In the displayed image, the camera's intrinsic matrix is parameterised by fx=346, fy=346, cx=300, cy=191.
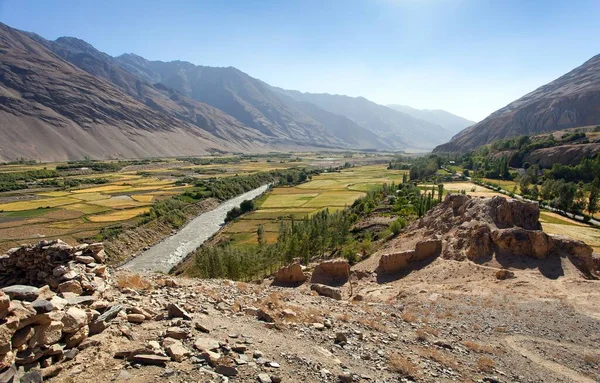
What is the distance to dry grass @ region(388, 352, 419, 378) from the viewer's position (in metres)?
11.9

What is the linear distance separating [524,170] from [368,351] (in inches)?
5397

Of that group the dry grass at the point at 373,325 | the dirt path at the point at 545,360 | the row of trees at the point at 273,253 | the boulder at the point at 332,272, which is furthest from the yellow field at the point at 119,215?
the dirt path at the point at 545,360

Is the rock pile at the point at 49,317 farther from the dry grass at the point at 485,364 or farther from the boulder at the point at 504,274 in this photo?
the boulder at the point at 504,274

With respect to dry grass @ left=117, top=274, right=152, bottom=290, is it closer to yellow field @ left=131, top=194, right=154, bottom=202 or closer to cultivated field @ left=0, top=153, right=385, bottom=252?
cultivated field @ left=0, top=153, right=385, bottom=252

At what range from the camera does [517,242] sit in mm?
26625

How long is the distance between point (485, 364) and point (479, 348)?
67.4 inches

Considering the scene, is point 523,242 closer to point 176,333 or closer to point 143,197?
point 176,333

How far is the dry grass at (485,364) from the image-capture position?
43.2 feet

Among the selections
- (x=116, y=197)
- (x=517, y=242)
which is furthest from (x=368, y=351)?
(x=116, y=197)

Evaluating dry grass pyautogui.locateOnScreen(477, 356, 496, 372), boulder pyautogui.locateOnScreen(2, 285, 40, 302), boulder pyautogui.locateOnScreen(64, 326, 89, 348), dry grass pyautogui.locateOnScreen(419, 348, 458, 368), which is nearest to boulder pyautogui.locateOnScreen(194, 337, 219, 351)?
boulder pyautogui.locateOnScreen(64, 326, 89, 348)

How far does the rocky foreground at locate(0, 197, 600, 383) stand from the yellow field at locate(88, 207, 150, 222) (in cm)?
5579

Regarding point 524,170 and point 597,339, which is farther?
point 524,170

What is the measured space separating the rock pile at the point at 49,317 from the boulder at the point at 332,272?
56.1 ft

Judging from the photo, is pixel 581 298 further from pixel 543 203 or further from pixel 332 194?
pixel 332 194
